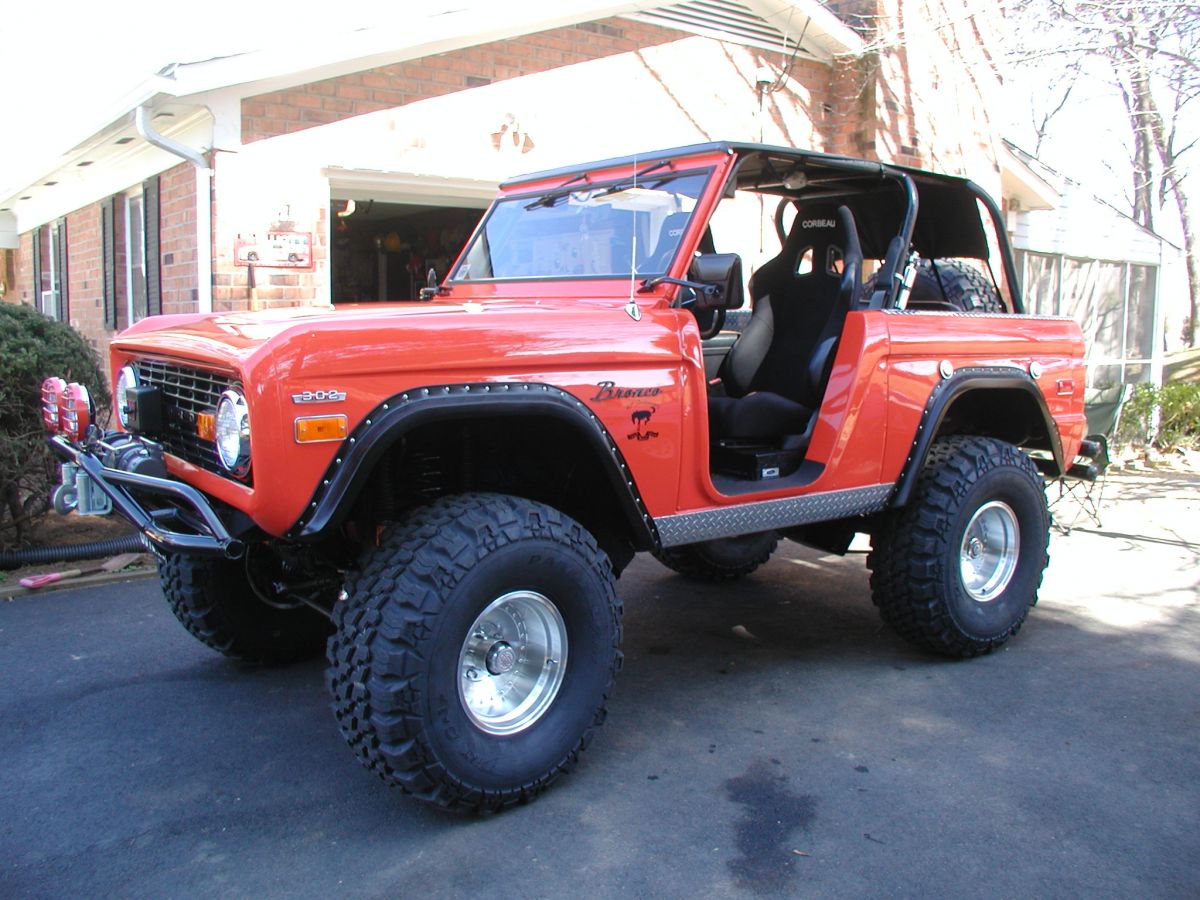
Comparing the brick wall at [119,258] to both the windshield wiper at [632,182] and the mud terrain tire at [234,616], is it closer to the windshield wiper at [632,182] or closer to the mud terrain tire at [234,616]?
the mud terrain tire at [234,616]

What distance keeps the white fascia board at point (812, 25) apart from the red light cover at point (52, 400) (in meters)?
7.57

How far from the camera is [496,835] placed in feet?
10.2

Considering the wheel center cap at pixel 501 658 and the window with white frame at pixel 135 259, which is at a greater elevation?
the window with white frame at pixel 135 259

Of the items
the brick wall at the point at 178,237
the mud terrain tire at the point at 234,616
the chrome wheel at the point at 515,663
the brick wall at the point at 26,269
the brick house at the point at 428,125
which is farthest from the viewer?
the brick wall at the point at 26,269

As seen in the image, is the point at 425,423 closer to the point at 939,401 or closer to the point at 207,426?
the point at 207,426

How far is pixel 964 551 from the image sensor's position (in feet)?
15.4

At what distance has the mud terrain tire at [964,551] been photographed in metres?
4.39

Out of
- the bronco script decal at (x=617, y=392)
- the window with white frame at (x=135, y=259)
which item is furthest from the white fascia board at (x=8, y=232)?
the bronco script decal at (x=617, y=392)

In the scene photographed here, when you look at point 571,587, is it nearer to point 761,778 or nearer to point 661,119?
point 761,778

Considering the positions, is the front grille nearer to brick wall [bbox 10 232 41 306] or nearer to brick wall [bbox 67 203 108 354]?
brick wall [bbox 67 203 108 354]

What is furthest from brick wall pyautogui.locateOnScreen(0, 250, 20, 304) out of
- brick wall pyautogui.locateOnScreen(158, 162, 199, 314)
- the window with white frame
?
brick wall pyautogui.locateOnScreen(158, 162, 199, 314)

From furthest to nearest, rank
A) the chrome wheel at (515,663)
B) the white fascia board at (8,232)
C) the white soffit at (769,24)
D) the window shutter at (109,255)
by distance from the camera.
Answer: the white fascia board at (8,232) → the window shutter at (109,255) → the white soffit at (769,24) → the chrome wheel at (515,663)

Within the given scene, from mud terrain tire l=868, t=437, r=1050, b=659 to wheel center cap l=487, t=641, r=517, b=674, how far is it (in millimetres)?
1896

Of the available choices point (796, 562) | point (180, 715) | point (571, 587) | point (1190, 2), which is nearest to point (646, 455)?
point (571, 587)
